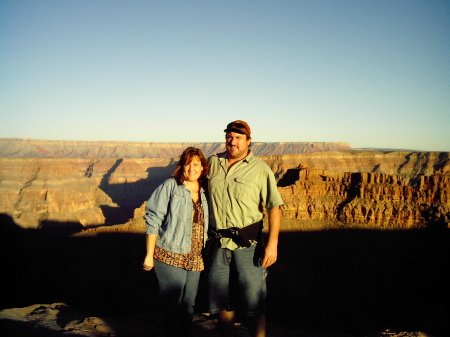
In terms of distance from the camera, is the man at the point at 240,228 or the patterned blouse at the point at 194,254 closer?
the patterned blouse at the point at 194,254

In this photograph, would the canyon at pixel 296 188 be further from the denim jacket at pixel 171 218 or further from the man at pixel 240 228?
the denim jacket at pixel 171 218

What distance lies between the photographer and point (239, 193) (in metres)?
4.58

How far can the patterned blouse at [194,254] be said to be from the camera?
4.50 metres

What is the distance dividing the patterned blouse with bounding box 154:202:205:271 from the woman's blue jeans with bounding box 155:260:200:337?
8 centimetres

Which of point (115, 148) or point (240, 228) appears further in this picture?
point (115, 148)

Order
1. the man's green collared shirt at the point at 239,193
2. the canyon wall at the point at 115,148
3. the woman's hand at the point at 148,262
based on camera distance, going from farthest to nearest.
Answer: the canyon wall at the point at 115,148 < the man's green collared shirt at the point at 239,193 < the woman's hand at the point at 148,262

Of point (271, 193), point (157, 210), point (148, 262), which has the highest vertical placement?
point (271, 193)

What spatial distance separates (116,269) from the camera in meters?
25.1

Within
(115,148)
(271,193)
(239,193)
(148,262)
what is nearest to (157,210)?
(148,262)

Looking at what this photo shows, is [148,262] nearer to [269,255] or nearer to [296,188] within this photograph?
[269,255]

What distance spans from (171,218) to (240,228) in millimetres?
1016

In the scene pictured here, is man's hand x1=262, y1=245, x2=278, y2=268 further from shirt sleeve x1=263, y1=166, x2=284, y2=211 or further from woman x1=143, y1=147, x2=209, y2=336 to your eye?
woman x1=143, y1=147, x2=209, y2=336

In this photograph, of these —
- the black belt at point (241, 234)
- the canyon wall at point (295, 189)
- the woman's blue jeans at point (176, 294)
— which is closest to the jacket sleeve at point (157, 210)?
the woman's blue jeans at point (176, 294)

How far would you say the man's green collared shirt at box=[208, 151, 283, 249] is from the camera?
461cm
